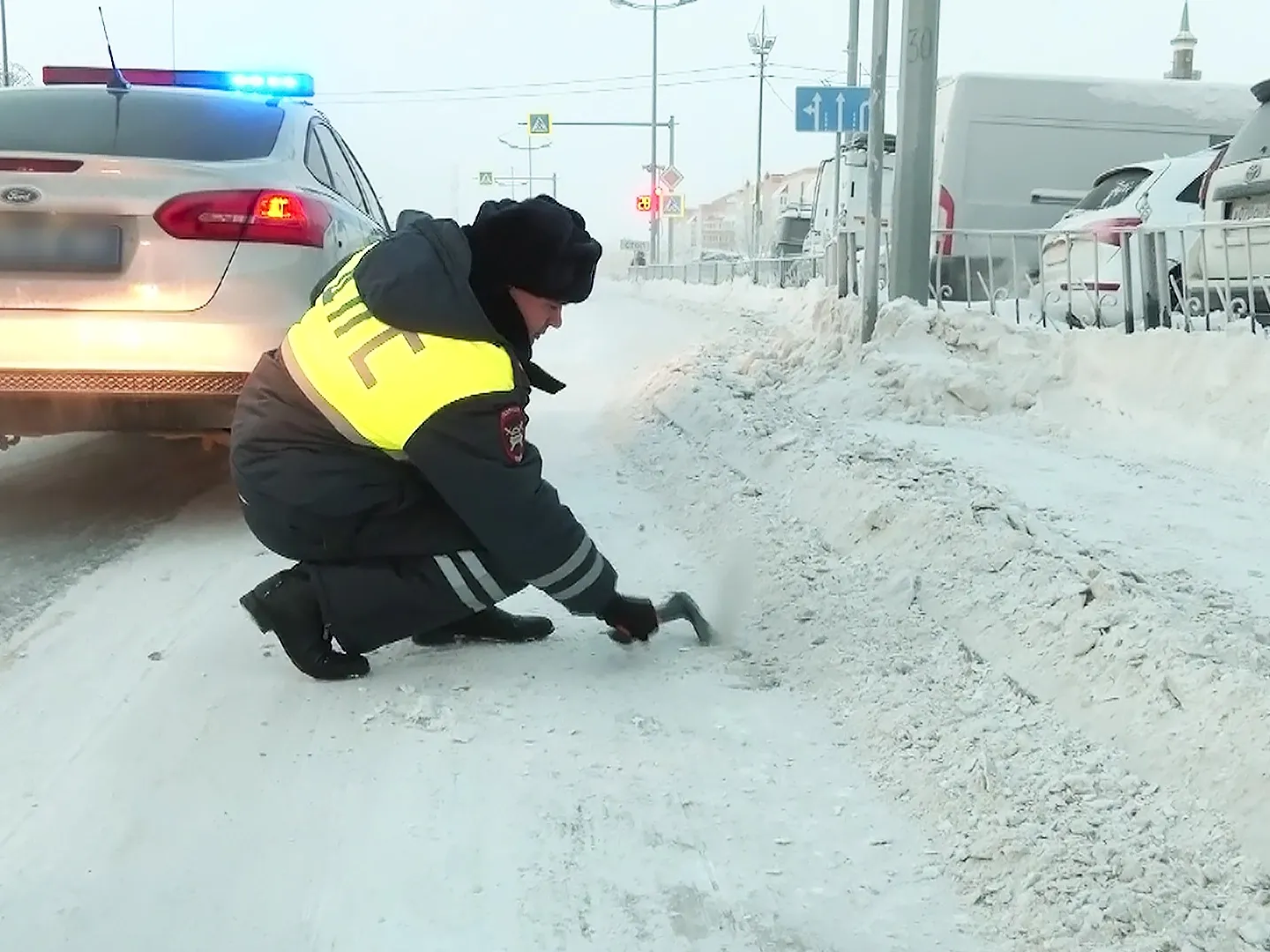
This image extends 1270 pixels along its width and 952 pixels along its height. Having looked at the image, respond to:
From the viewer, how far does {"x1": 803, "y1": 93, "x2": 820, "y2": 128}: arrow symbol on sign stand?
1363cm

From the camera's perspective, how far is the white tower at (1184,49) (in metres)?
38.9

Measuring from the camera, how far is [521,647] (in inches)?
126

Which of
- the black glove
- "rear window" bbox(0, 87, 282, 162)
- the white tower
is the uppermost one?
the white tower

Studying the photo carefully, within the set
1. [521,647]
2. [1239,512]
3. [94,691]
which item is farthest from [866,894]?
[1239,512]

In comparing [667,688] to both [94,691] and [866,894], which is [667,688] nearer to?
[866,894]

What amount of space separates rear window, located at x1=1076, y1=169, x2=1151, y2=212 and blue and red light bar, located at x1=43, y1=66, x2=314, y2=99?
6428mm

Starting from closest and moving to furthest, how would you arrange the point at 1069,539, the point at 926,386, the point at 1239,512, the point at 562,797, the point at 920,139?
1. the point at 562,797
2. the point at 1069,539
3. the point at 1239,512
4. the point at 926,386
5. the point at 920,139

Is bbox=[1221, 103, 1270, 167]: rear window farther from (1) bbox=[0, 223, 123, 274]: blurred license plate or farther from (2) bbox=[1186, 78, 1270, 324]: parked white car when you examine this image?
(1) bbox=[0, 223, 123, 274]: blurred license plate

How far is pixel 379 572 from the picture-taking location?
2896mm

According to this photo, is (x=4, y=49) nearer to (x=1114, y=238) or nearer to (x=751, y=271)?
(x=751, y=271)

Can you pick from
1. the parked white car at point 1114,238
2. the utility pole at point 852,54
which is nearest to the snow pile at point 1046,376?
the parked white car at point 1114,238

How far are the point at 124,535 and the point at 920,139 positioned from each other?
5832 millimetres

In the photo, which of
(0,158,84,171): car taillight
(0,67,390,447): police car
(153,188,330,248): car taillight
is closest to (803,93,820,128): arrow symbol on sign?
(0,67,390,447): police car

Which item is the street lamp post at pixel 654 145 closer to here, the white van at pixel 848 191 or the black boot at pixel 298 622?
the white van at pixel 848 191
